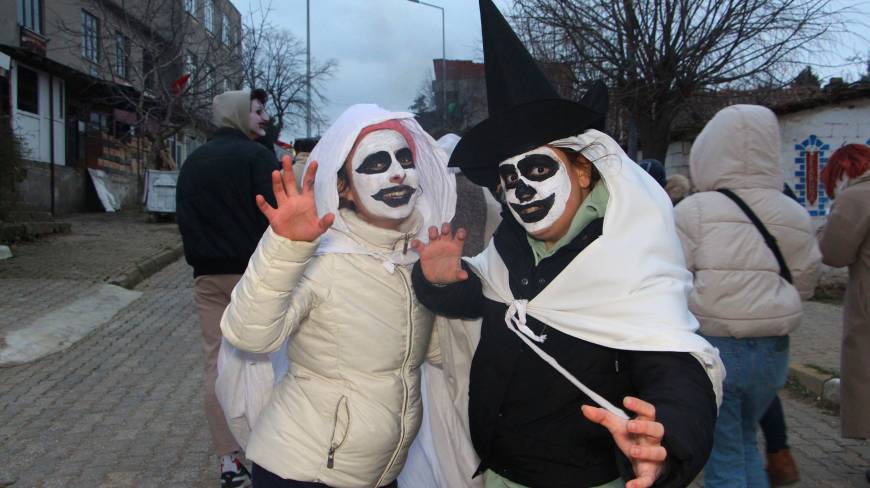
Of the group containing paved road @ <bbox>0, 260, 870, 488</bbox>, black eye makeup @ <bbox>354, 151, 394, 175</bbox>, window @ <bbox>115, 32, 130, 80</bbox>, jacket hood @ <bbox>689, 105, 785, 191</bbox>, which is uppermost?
window @ <bbox>115, 32, 130, 80</bbox>

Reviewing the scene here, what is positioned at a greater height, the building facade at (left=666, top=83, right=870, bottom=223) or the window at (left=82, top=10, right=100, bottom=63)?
the window at (left=82, top=10, right=100, bottom=63)

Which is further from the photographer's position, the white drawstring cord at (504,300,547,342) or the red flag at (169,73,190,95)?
the red flag at (169,73,190,95)

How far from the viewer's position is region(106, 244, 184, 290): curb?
1069 cm

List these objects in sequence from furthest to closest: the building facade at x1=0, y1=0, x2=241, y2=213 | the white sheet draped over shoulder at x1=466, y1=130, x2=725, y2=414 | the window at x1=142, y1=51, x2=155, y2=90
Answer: the building facade at x1=0, y1=0, x2=241, y2=213
the window at x1=142, y1=51, x2=155, y2=90
the white sheet draped over shoulder at x1=466, y1=130, x2=725, y2=414

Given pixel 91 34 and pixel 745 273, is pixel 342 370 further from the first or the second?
pixel 91 34

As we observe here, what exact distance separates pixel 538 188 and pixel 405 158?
0.59 metres

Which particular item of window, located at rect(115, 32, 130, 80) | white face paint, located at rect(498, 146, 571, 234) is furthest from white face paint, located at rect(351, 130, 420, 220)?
window, located at rect(115, 32, 130, 80)

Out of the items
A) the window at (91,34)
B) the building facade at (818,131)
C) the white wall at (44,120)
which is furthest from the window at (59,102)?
the building facade at (818,131)

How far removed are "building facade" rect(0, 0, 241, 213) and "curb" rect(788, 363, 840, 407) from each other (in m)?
17.6

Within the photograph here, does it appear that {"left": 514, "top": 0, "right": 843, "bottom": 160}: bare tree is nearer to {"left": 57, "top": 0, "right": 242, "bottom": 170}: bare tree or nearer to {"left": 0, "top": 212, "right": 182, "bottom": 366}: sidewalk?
{"left": 0, "top": 212, "right": 182, "bottom": 366}: sidewalk

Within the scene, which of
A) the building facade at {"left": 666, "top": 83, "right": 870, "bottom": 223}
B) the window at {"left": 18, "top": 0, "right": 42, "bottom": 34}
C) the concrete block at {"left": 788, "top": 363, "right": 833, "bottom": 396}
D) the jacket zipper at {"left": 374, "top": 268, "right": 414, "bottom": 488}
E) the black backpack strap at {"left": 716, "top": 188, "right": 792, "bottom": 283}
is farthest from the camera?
the window at {"left": 18, "top": 0, "right": 42, "bottom": 34}

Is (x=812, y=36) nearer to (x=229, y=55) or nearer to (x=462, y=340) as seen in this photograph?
(x=462, y=340)

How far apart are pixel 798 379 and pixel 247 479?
4.95 metres

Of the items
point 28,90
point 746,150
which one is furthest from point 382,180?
point 28,90
